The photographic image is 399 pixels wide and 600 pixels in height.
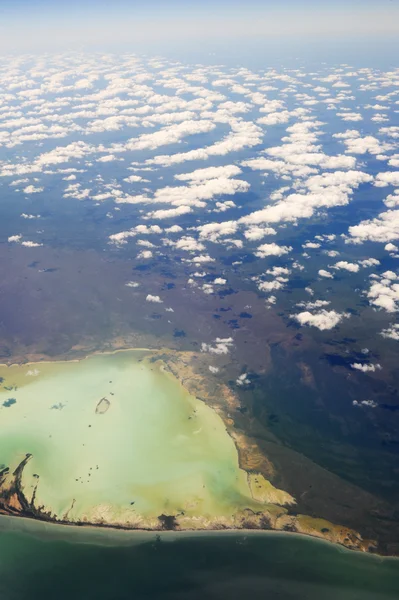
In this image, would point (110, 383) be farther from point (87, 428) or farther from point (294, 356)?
point (294, 356)

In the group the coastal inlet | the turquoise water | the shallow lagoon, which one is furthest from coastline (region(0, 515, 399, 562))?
the shallow lagoon

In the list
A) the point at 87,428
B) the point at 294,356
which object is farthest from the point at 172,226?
the point at 87,428

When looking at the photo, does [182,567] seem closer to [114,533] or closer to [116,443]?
[114,533]

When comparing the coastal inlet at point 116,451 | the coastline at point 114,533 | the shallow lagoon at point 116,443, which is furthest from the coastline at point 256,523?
the shallow lagoon at point 116,443

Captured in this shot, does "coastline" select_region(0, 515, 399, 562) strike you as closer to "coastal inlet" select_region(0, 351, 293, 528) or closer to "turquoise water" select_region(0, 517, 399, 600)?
"turquoise water" select_region(0, 517, 399, 600)

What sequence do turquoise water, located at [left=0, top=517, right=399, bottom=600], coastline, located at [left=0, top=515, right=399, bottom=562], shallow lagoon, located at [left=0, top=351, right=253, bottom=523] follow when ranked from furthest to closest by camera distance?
shallow lagoon, located at [left=0, top=351, right=253, bottom=523] → coastline, located at [left=0, top=515, right=399, bottom=562] → turquoise water, located at [left=0, top=517, right=399, bottom=600]
